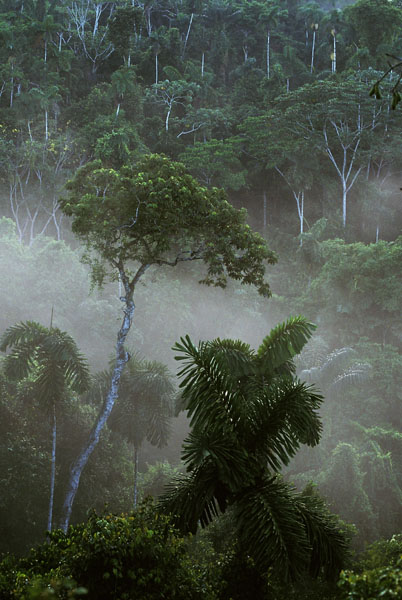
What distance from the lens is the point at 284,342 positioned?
8453mm

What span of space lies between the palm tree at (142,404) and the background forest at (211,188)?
0.20 feet

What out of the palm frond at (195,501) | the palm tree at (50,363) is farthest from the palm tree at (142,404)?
the palm frond at (195,501)

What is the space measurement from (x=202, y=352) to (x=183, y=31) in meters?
43.1

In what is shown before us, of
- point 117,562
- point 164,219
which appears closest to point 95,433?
point 164,219

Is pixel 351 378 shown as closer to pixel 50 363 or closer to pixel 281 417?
pixel 50 363

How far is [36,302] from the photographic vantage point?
2333 cm

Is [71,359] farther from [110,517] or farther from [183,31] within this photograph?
[183,31]

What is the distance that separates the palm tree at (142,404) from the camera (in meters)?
14.8

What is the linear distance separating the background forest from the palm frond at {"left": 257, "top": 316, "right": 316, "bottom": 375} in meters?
3.08

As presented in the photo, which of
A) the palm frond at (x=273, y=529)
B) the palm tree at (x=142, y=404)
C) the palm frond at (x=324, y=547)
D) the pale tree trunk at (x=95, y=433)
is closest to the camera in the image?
the palm frond at (x=273, y=529)

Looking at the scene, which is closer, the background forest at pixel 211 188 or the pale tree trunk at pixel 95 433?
the pale tree trunk at pixel 95 433

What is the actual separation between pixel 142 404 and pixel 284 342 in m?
7.73

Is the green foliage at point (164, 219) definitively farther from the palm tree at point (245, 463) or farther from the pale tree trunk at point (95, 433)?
the palm tree at point (245, 463)

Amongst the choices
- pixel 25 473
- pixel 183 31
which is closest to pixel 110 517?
pixel 25 473
